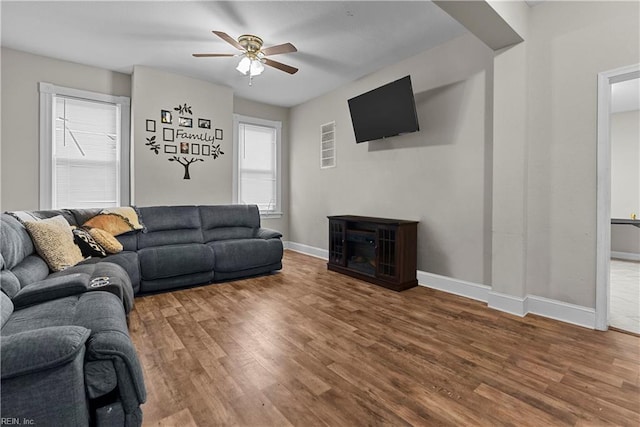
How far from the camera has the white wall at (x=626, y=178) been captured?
5.16 meters

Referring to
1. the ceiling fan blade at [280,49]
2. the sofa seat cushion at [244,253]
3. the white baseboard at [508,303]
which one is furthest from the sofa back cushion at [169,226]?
the white baseboard at [508,303]

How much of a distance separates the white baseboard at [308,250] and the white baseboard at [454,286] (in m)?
1.89

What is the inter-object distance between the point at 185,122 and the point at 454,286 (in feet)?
14.4

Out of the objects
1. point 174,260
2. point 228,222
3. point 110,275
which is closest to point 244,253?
point 228,222

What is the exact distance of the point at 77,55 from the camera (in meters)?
3.76

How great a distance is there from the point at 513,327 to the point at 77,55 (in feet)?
18.7

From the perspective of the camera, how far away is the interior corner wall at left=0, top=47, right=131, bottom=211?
3.56 meters

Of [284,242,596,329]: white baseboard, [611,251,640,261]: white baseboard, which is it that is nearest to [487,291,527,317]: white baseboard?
[284,242,596,329]: white baseboard

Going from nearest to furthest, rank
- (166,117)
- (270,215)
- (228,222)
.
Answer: (228,222) → (166,117) → (270,215)

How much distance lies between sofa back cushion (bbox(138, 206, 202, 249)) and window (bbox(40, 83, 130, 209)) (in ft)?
3.60

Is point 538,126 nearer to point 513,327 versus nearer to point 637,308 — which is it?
point 513,327

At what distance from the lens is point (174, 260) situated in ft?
10.7

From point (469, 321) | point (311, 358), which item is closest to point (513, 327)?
point (469, 321)

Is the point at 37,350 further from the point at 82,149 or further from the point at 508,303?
the point at 82,149
